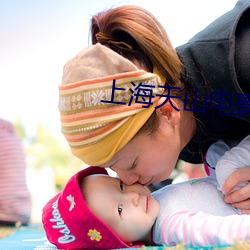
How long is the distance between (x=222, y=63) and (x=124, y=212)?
0.40m

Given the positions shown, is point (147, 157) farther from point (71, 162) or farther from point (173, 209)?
point (71, 162)

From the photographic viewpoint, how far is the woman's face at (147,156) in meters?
1.05

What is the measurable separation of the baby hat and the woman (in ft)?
0.31

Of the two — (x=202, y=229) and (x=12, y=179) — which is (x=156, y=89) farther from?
(x=12, y=179)

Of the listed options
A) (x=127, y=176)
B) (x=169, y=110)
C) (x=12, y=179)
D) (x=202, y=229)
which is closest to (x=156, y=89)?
(x=169, y=110)

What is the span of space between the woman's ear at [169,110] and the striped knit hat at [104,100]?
26 mm

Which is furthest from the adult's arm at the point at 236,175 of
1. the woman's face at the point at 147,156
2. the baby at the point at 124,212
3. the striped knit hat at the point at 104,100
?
the striped knit hat at the point at 104,100

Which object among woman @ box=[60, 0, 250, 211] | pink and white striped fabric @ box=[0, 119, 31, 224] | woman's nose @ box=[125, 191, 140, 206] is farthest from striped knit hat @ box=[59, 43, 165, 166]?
pink and white striped fabric @ box=[0, 119, 31, 224]

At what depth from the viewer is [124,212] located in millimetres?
1052

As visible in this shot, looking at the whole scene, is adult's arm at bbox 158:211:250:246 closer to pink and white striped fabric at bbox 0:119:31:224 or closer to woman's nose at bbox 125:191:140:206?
woman's nose at bbox 125:191:140:206

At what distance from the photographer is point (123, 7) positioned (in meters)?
1.13

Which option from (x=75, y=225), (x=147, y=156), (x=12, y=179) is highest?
(x=147, y=156)

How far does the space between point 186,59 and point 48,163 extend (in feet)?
7.50

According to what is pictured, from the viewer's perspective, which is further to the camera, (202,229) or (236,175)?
(236,175)
